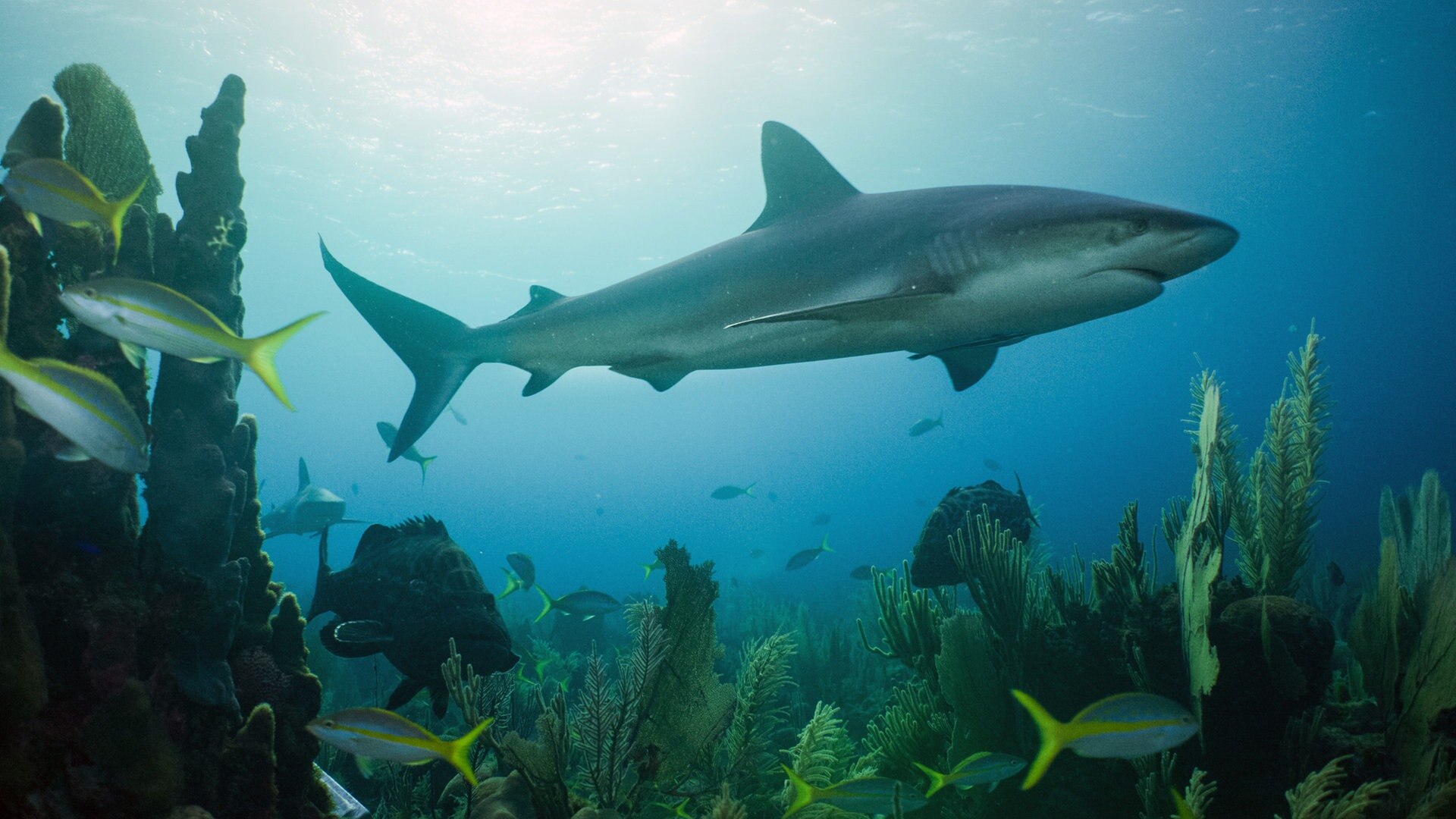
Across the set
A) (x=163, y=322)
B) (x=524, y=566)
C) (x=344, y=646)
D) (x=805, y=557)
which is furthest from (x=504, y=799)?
(x=805, y=557)

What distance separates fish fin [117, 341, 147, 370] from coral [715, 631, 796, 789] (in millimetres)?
4443

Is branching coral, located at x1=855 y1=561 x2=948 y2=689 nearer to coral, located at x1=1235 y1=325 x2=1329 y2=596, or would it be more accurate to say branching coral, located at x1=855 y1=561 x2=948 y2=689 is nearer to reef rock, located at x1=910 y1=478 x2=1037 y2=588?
reef rock, located at x1=910 y1=478 x2=1037 y2=588

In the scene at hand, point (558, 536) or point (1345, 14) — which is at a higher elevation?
point (1345, 14)

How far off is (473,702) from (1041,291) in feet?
12.1

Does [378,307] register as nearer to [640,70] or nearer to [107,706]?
[107,706]

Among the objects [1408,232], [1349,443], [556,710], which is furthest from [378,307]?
[1349,443]

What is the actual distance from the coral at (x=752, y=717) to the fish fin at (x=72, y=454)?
410cm

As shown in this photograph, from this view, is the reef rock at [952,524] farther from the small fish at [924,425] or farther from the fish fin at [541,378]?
the small fish at [924,425]

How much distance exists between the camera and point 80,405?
92.1 inches

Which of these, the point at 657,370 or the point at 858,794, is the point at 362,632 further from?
the point at 858,794

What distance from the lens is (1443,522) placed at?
5.80 m

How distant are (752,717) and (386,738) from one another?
9.25 ft

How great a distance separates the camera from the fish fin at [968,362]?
3949 mm

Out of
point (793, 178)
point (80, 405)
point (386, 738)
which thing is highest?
point (793, 178)
